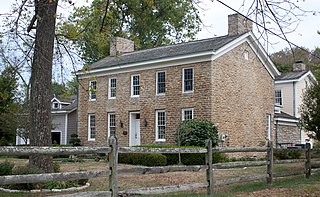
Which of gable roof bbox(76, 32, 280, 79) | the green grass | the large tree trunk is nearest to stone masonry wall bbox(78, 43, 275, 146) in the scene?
gable roof bbox(76, 32, 280, 79)

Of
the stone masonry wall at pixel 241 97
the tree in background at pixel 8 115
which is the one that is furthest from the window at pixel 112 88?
the stone masonry wall at pixel 241 97

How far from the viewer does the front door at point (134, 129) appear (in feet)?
85.4

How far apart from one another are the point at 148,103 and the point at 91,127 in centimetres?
567

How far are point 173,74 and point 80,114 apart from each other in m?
8.82

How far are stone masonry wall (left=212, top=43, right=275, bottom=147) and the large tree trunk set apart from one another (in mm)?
12470

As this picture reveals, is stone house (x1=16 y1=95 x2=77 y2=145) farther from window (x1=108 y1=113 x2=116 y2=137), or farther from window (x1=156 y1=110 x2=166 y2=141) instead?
window (x1=156 y1=110 x2=166 y2=141)

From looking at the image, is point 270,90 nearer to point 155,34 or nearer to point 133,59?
point 133,59

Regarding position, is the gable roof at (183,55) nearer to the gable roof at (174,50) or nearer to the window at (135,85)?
the gable roof at (174,50)

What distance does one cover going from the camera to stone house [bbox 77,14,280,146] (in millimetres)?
22938

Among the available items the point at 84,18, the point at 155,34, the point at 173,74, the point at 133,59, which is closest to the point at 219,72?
the point at 173,74

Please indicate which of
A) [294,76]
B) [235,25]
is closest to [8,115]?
[235,25]

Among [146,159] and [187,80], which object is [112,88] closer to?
[187,80]

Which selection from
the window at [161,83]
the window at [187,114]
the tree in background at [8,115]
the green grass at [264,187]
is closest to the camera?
the green grass at [264,187]

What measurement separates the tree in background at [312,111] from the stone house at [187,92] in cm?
513
